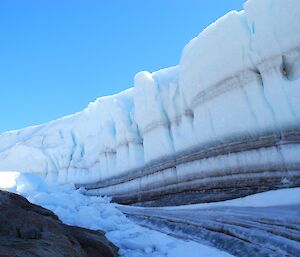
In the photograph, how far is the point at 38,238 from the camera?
436 centimetres

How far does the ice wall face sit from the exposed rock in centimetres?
551

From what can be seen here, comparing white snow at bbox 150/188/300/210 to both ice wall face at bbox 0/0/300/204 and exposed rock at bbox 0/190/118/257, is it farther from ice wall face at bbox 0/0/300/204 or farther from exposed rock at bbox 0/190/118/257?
exposed rock at bbox 0/190/118/257

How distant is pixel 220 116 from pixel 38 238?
8.76m

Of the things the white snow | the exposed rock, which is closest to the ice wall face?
the white snow

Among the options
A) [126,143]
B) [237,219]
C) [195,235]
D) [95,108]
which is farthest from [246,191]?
[95,108]

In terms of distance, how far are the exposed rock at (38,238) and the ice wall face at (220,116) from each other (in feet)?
18.1

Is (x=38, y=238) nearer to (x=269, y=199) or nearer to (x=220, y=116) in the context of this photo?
(x=269, y=199)

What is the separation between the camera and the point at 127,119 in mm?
20172

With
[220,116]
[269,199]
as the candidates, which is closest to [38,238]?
[269,199]

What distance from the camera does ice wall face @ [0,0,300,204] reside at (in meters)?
9.86

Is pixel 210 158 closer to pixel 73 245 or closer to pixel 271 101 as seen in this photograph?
pixel 271 101

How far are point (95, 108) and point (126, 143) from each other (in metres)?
8.29

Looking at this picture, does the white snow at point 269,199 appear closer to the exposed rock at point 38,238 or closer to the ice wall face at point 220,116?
the ice wall face at point 220,116

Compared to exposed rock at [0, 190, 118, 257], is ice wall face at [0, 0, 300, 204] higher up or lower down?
higher up
